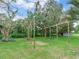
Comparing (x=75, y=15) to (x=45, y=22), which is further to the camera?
(x=45, y=22)

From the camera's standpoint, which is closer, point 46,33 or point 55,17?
point 55,17

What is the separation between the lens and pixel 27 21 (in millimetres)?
31219

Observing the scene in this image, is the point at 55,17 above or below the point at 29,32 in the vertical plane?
above

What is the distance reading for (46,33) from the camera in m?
39.2

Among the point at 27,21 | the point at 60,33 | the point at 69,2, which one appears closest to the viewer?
the point at 69,2

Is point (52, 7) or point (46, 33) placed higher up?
point (52, 7)

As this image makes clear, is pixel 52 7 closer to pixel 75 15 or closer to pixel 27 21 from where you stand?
pixel 27 21

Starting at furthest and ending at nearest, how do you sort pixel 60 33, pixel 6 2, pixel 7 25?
1. pixel 60 33
2. pixel 7 25
3. pixel 6 2

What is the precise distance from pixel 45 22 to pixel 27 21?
6347 millimetres

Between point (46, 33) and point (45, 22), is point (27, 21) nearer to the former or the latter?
point (45, 22)

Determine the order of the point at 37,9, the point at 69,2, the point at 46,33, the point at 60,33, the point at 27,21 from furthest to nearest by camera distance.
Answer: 1. the point at 60,33
2. the point at 46,33
3. the point at 37,9
4. the point at 27,21
5. the point at 69,2

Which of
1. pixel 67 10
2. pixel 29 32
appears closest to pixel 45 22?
pixel 29 32

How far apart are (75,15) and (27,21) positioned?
1988cm

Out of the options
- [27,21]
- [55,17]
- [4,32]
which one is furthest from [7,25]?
[55,17]
